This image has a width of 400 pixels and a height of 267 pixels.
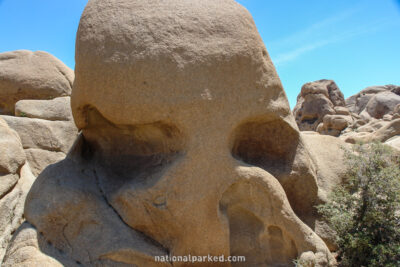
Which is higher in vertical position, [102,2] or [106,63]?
[102,2]

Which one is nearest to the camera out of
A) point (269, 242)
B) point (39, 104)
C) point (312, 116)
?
point (269, 242)

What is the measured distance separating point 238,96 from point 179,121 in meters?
0.63

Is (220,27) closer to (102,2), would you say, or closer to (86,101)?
(102,2)

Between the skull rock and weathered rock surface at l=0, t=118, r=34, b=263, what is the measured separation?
399 millimetres

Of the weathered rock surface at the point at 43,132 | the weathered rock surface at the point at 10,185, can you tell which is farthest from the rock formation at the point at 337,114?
the weathered rock surface at the point at 10,185

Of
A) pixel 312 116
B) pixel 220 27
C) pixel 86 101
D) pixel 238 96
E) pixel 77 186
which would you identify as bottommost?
pixel 312 116

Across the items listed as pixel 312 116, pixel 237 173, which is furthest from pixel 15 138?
pixel 312 116

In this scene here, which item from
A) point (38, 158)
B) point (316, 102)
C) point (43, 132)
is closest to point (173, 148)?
point (38, 158)

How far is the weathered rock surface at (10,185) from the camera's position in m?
3.50

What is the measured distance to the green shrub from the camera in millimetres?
3381

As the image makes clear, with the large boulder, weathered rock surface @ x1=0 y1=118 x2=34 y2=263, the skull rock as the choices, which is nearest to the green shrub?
the skull rock

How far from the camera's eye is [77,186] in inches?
138

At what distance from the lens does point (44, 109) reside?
18.9 ft

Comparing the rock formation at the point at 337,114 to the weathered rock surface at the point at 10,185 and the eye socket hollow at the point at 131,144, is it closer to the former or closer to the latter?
the eye socket hollow at the point at 131,144
